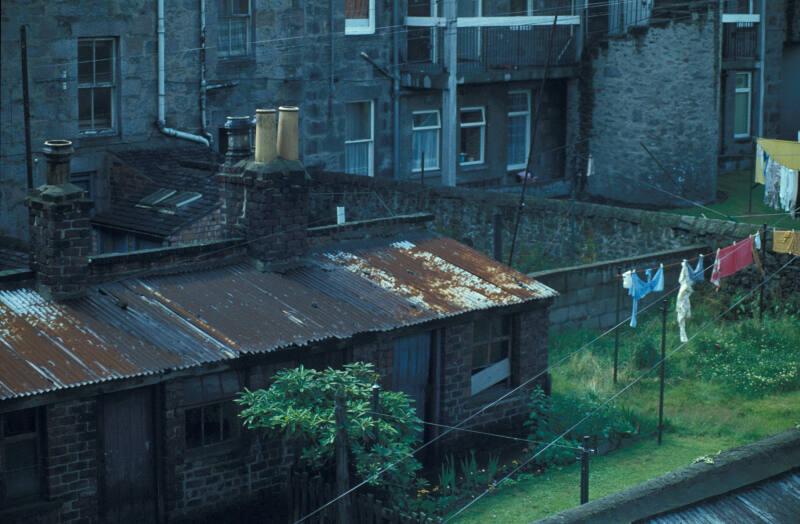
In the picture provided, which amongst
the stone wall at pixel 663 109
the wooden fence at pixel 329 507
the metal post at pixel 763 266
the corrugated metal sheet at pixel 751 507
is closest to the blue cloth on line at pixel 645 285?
the metal post at pixel 763 266

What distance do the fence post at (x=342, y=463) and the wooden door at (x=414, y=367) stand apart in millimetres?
3873

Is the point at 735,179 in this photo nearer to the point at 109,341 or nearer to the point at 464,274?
the point at 464,274

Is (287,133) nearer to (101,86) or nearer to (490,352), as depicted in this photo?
(490,352)

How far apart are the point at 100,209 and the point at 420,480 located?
1350 cm

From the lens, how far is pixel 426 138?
38.2 m

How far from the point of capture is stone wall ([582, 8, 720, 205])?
36.8 m

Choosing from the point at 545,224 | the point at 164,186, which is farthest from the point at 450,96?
the point at 164,186

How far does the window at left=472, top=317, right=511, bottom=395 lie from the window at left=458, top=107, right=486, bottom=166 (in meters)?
17.1

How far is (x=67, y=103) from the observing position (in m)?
29.5

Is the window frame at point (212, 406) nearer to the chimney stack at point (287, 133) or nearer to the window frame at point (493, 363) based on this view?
the chimney stack at point (287, 133)

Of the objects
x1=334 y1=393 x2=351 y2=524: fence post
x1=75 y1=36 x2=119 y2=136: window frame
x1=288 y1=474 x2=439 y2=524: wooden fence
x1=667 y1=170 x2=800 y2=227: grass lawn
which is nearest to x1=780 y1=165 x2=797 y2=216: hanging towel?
x1=667 y1=170 x2=800 y2=227: grass lawn

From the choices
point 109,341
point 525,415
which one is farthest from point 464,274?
point 109,341

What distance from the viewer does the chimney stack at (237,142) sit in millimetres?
20812

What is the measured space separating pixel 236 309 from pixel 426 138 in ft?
65.1
